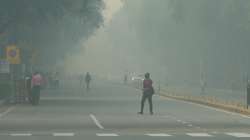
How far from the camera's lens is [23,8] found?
2115 inches

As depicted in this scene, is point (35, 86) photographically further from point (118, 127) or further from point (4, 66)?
point (118, 127)

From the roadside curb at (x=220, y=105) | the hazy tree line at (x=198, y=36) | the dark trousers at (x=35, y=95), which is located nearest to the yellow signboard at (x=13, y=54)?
the dark trousers at (x=35, y=95)

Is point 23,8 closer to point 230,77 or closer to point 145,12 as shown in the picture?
point 230,77

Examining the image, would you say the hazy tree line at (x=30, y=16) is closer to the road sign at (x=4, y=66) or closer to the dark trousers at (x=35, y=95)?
the road sign at (x=4, y=66)

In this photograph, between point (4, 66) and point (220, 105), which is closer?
point (220, 105)

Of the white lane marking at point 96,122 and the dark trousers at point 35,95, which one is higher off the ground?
the dark trousers at point 35,95

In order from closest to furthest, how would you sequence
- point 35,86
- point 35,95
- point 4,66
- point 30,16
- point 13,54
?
point 35,86 < point 35,95 < point 13,54 < point 4,66 < point 30,16

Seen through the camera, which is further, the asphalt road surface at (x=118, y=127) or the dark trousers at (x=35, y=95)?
the dark trousers at (x=35, y=95)

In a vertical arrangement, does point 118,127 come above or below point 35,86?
below

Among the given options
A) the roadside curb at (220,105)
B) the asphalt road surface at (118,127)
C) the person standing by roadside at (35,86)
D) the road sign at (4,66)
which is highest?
the road sign at (4,66)

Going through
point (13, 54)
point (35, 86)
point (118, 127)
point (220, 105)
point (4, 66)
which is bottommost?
point (118, 127)

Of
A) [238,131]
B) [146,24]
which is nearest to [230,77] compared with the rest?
[146,24]

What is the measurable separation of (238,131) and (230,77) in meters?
82.4

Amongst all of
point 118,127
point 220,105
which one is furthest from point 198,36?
point 118,127
